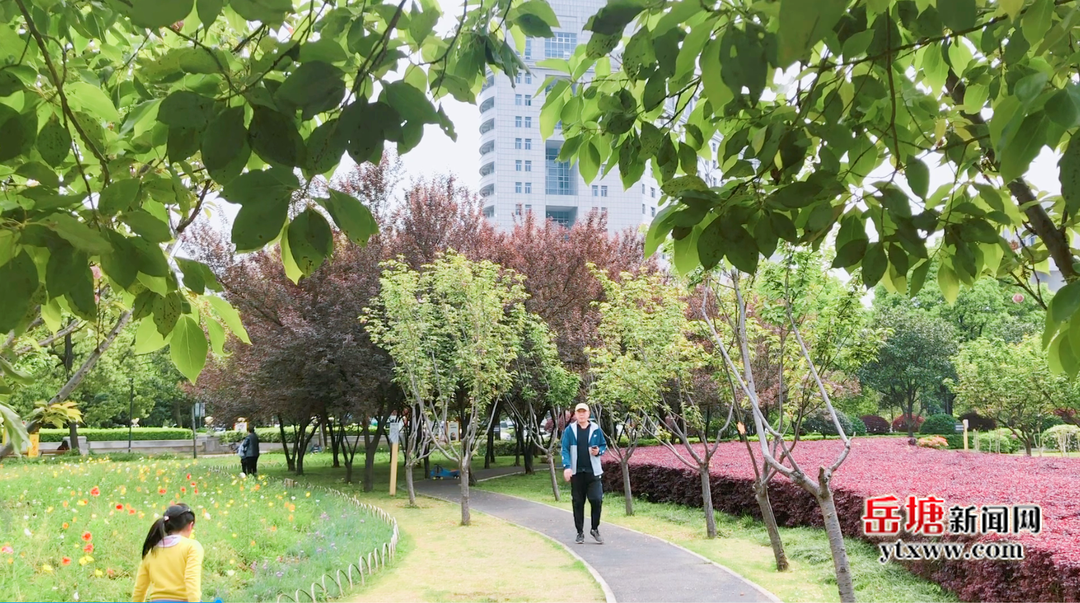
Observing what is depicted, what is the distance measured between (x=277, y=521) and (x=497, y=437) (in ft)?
89.3

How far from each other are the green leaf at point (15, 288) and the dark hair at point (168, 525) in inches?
159

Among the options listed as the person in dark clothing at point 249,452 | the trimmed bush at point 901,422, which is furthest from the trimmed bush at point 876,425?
the person in dark clothing at point 249,452

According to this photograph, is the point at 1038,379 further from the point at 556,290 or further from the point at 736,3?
the point at 736,3

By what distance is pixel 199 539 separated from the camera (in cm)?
739

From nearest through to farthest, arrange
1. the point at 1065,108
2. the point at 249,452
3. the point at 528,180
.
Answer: the point at 1065,108, the point at 249,452, the point at 528,180

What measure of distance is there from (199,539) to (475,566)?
2.77m

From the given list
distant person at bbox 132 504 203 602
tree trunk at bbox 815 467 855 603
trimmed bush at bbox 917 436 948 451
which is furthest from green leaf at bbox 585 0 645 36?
trimmed bush at bbox 917 436 948 451

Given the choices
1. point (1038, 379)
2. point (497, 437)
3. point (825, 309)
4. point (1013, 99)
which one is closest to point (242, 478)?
point (825, 309)

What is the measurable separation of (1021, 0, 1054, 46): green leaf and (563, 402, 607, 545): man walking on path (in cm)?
784

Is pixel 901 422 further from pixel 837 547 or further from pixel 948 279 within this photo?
pixel 948 279

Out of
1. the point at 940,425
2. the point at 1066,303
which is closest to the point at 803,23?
the point at 1066,303

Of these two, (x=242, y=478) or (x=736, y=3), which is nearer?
(x=736, y=3)

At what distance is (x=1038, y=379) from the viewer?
772 inches

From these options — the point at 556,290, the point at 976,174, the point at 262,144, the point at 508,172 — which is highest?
the point at 508,172
